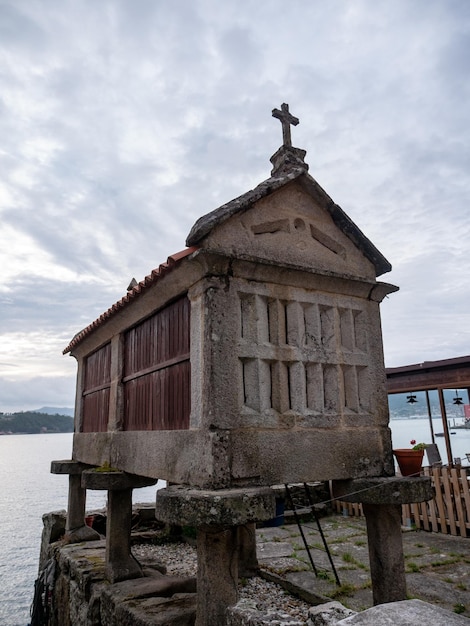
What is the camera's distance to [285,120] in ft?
16.4

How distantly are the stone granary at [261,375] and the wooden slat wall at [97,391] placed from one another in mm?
1312

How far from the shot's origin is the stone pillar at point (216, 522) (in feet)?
10.5

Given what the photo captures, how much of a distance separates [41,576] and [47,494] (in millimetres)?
37343

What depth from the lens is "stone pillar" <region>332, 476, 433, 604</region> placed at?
404 cm

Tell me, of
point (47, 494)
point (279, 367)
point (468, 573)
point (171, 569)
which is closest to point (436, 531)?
point (468, 573)

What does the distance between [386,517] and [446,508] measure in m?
4.81

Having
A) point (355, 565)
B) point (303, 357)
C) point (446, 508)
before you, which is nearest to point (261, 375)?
point (303, 357)

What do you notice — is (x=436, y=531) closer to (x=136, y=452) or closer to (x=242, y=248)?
(x=136, y=452)

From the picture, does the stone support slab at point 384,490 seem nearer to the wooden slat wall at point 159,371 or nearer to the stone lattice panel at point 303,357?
the stone lattice panel at point 303,357

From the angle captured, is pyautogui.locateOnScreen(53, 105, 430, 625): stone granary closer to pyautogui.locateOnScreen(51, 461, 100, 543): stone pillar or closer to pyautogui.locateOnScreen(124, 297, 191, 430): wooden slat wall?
pyautogui.locateOnScreen(124, 297, 191, 430): wooden slat wall

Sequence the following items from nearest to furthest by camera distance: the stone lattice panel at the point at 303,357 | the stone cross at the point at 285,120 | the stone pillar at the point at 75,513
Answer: the stone lattice panel at the point at 303,357, the stone cross at the point at 285,120, the stone pillar at the point at 75,513

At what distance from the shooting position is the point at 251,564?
648 centimetres

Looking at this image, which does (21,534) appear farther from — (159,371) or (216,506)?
Answer: (216,506)

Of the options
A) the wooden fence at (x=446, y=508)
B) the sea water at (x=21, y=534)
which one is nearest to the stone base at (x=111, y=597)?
the wooden fence at (x=446, y=508)
